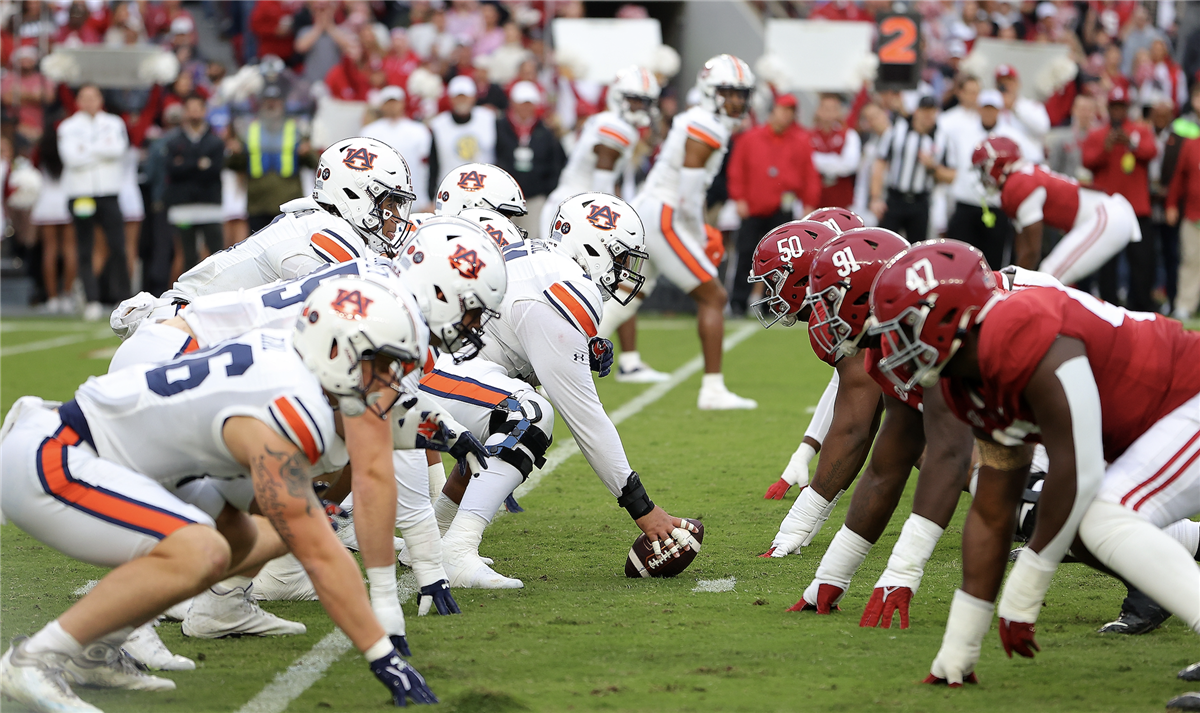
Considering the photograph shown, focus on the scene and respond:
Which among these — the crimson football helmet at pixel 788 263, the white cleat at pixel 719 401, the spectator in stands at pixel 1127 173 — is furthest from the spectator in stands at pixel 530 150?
the crimson football helmet at pixel 788 263

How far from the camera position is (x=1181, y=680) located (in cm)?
382

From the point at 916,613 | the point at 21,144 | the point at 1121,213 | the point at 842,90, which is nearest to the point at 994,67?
the point at 842,90

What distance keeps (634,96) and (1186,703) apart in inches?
282

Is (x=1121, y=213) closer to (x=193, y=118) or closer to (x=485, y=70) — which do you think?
(x=485, y=70)

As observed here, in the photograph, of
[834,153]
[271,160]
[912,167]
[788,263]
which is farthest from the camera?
[834,153]

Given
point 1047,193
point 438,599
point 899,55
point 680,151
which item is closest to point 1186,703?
point 438,599

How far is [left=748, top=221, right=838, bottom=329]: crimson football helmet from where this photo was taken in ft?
16.7

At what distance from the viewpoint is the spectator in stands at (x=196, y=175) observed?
13.3m

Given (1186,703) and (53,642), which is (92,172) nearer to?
(53,642)

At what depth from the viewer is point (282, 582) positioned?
4.86 metres

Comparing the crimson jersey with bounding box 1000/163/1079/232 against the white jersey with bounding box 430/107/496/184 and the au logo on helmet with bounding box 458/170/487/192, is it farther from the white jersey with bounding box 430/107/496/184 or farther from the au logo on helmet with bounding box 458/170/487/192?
the white jersey with bounding box 430/107/496/184

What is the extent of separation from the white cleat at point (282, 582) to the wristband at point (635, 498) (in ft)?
3.92

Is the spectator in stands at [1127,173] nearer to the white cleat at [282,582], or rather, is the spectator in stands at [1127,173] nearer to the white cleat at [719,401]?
the white cleat at [719,401]

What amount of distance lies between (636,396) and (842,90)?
278 inches
